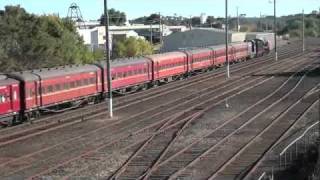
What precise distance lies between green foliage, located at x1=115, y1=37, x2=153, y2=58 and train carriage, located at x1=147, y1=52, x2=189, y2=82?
1485 inches

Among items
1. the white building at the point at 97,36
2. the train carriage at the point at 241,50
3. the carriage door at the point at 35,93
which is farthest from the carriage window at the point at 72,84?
the white building at the point at 97,36

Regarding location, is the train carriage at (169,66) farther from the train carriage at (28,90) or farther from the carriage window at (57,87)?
the train carriage at (28,90)

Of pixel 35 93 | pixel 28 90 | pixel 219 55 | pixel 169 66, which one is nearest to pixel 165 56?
pixel 169 66

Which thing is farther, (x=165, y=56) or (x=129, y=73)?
(x=165, y=56)

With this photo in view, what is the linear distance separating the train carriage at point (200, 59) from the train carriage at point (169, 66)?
157 cm

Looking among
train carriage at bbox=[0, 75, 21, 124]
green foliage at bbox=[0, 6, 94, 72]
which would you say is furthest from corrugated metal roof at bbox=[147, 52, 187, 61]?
train carriage at bbox=[0, 75, 21, 124]

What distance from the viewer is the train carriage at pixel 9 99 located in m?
29.8

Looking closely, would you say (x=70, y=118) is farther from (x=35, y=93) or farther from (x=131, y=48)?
(x=131, y=48)

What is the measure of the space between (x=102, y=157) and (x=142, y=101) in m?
19.0

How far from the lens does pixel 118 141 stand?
85.8ft

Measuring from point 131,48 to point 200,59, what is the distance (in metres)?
34.2

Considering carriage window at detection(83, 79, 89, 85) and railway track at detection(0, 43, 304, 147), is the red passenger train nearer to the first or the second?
carriage window at detection(83, 79, 89, 85)

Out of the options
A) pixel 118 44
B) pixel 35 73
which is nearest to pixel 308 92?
pixel 35 73

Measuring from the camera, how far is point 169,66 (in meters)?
55.5
